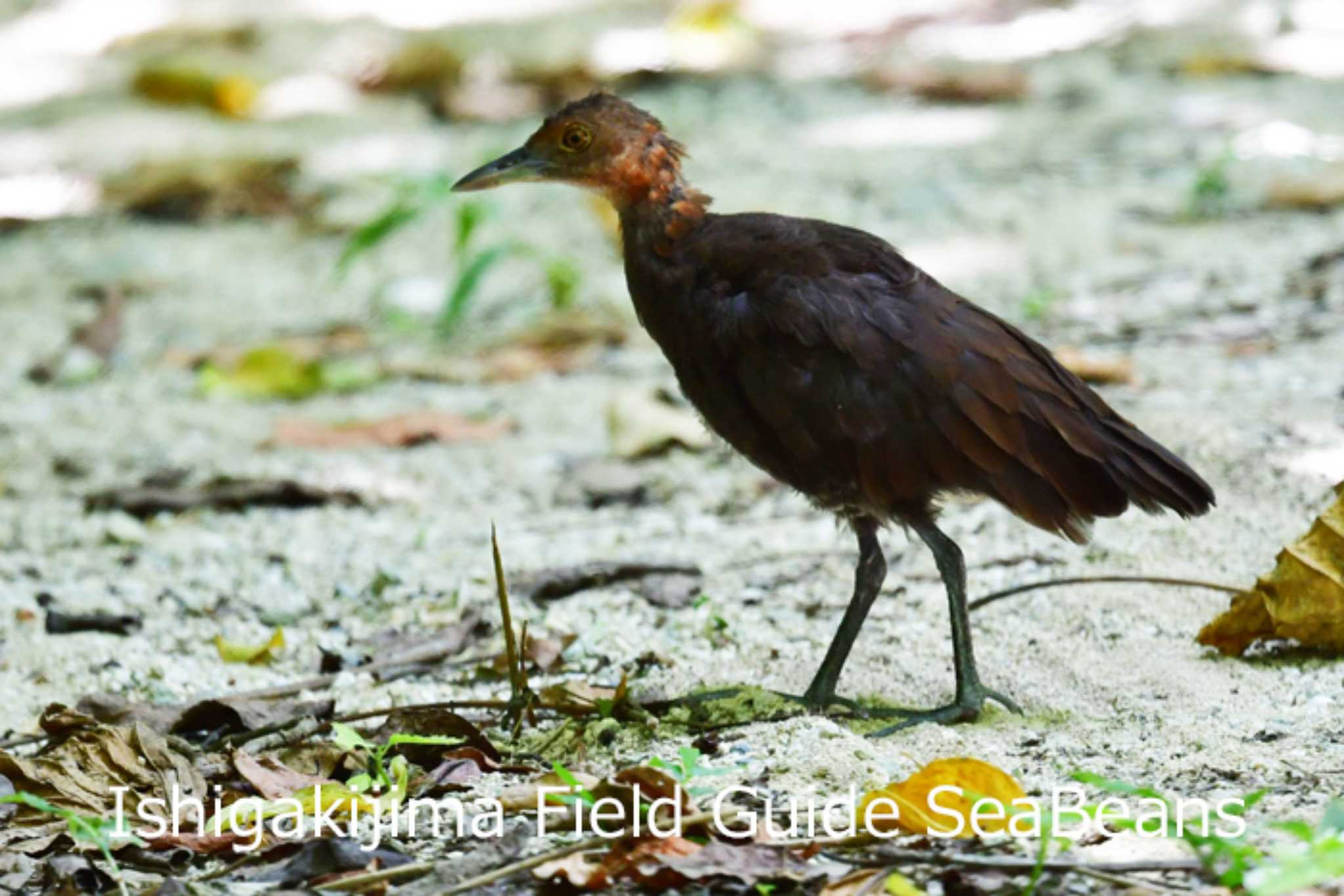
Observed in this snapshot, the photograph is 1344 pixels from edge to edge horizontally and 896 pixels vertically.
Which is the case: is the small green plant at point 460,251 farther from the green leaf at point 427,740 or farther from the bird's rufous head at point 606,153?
the green leaf at point 427,740

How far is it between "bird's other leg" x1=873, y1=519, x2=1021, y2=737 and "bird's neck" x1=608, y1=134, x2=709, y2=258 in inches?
32.6

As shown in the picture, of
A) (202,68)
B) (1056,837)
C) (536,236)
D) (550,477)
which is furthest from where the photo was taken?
(202,68)

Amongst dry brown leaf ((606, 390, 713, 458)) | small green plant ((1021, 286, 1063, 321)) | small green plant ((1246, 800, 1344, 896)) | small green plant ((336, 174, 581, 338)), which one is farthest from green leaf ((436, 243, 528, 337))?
small green plant ((1246, 800, 1344, 896))

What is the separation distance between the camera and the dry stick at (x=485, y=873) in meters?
2.88

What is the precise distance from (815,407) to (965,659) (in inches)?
22.2

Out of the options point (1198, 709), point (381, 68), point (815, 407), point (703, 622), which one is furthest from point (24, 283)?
point (1198, 709)

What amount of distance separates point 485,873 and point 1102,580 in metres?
1.82

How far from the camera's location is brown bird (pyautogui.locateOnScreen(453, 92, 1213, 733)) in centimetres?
369

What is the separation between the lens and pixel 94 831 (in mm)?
2818

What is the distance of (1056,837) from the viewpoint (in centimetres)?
282

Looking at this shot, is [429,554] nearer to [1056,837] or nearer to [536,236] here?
[1056,837]

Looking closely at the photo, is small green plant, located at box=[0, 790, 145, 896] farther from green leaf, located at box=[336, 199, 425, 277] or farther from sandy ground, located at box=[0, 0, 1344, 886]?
green leaf, located at box=[336, 199, 425, 277]

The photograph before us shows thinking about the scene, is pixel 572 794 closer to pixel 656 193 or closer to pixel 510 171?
pixel 656 193

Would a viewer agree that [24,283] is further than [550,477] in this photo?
Yes
